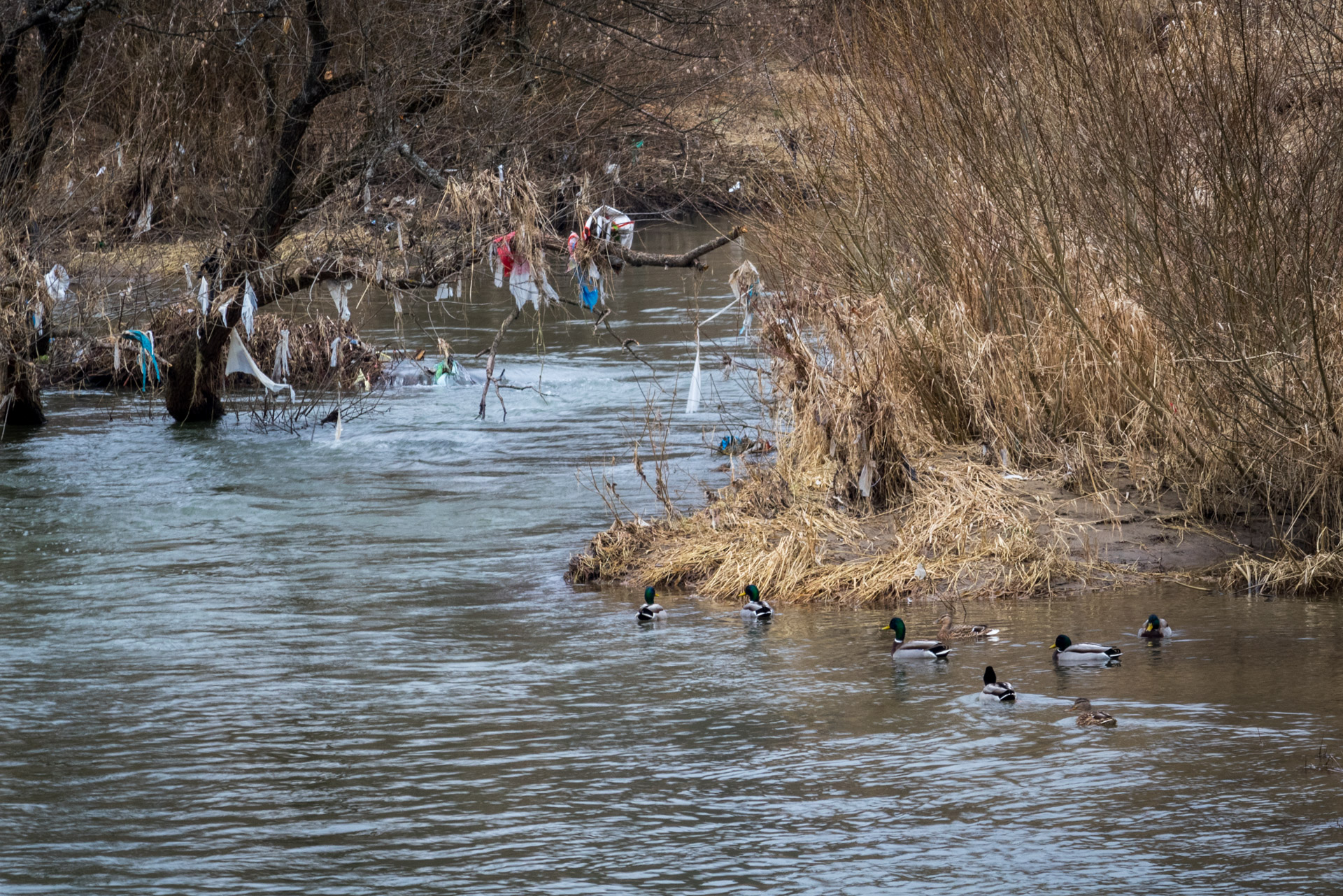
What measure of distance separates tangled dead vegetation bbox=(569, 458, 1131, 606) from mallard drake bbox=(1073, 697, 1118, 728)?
302 cm

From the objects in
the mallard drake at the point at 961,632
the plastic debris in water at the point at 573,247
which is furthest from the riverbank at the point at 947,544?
the plastic debris in water at the point at 573,247

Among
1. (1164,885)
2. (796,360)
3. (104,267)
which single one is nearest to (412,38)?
(104,267)

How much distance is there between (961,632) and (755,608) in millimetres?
1444

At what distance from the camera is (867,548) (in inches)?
485

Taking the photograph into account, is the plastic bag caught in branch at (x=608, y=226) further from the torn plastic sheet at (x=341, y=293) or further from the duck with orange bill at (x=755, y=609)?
the duck with orange bill at (x=755, y=609)

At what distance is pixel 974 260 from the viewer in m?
13.8

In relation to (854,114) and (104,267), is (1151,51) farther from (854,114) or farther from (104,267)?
(104,267)

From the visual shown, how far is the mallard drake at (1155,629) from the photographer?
10.1 metres

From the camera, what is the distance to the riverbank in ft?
38.8

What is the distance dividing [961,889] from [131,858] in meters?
3.45

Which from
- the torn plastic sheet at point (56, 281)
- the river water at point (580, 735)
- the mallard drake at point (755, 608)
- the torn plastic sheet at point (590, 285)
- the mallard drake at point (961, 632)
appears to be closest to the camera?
the river water at point (580, 735)

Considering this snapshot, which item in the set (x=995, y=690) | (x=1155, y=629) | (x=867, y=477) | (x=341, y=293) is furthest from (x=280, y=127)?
(x=995, y=690)

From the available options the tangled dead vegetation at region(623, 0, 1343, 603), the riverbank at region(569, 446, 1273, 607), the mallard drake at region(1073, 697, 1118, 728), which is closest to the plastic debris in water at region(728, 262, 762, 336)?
the tangled dead vegetation at region(623, 0, 1343, 603)

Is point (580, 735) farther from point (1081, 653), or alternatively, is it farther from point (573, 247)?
point (573, 247)
